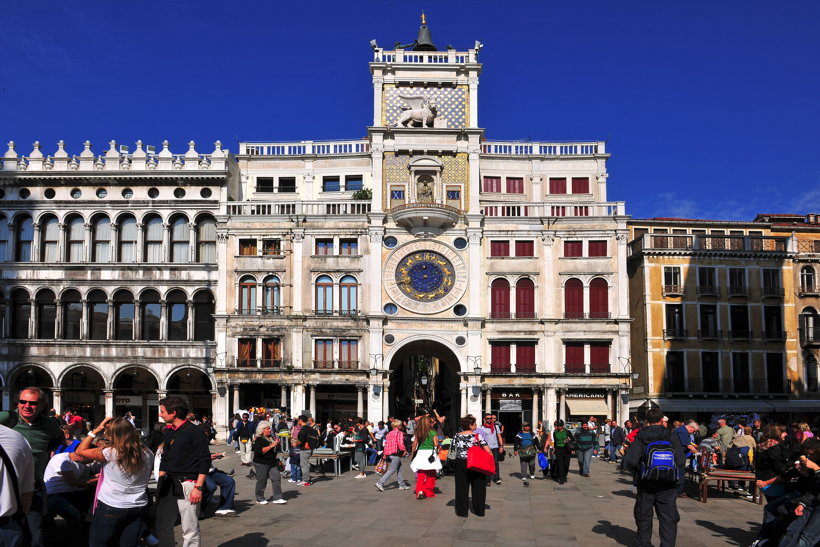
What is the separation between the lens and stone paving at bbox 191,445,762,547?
1445 cm

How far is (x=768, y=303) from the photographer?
5159cm

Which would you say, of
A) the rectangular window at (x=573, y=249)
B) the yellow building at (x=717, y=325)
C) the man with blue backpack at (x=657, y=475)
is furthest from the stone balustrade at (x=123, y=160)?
the man with blue backpack at (x=657, y=475)

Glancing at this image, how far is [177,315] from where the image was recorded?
1996 inches

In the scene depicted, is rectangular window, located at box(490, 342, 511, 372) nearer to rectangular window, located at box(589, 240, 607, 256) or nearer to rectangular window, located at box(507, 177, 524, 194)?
rectangular window, located at box(589, 240, 607, 256)

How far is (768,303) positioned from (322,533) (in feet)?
142

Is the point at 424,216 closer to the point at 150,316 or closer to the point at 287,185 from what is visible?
the point at 287,185

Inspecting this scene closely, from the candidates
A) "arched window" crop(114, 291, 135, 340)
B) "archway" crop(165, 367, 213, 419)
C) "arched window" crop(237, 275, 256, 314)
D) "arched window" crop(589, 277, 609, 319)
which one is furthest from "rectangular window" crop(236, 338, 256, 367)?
"arched window" crop(589, 277, 609, 319)

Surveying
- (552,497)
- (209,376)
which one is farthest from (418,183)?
(552,497)

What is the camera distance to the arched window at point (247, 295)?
161 feet

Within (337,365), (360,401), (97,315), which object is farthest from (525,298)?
(97,315)

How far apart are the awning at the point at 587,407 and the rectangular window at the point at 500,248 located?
8.81 m

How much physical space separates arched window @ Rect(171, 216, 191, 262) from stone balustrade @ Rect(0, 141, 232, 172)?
124 inches

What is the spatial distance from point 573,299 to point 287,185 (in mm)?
18323

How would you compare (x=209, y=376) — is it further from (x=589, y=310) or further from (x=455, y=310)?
(x=589, y=310)
